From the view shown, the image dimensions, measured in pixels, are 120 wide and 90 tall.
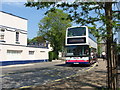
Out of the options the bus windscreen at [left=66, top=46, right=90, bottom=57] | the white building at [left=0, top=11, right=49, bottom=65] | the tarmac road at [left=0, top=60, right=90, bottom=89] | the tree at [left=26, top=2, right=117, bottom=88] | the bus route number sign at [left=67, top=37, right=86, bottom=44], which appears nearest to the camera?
the tree at [left=26, top=2, right=117, bottom=88]

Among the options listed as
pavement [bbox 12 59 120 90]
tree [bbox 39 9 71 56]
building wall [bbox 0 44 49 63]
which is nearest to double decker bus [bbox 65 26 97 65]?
pavement [bbox 12 59 120 90]

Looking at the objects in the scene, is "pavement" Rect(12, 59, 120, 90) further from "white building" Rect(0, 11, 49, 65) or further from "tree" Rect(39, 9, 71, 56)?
"tree" Rect(39, 9, 71, 56)

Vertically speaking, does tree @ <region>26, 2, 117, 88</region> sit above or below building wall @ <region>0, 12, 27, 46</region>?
below

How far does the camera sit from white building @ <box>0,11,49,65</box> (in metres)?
25.6

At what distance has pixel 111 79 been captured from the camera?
5828 millimetres

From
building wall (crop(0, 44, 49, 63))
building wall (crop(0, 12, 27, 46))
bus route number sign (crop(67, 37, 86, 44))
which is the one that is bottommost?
building wall (crop(0, 44, 49, 63))

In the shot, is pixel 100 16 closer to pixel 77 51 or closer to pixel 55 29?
pixel 77 51

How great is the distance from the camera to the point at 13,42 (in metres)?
27.7

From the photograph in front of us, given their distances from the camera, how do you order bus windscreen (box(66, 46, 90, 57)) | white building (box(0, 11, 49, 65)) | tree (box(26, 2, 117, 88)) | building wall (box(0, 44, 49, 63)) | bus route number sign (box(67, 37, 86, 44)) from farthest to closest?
1. white building (box(0, 11, 49, 65))
2. building wall (box(0, 44, 49, 63))
3. bus windscreen (box(66, 46, 90, 57))
4. bus route number sign (box(67, 37, 86, 44))
5. tree (box(26, 2, 117, 88))

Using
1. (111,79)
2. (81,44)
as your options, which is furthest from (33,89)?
(81,44)

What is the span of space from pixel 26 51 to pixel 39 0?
2579 cm

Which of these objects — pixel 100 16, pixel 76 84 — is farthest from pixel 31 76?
pixel 100 16

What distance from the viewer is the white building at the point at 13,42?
1009 inches

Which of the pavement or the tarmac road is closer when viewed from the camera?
the pavement
